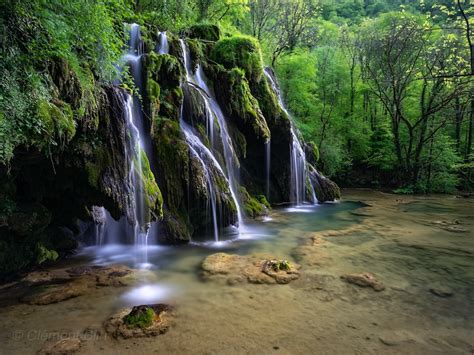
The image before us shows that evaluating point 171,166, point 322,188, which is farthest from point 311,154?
point 171,166

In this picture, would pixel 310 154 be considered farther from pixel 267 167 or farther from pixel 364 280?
pixel 364 280

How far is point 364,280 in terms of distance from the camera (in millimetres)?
6020

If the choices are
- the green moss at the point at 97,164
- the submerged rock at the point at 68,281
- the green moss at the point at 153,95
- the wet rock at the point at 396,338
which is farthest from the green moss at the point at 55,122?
the wet rock at the point at 396,338

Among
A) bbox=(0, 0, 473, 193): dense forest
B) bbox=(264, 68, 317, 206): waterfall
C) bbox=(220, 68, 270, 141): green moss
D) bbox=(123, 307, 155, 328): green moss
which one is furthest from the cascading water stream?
bbox=(123, 307, 155, 328): green moss

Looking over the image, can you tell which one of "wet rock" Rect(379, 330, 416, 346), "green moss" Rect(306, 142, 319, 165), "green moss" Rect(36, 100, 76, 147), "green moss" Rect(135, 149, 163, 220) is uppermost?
"green moss" Rect(306, 142, 319, 165)

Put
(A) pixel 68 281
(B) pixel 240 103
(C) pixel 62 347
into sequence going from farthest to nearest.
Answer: (B) pixel 240 103 < (A) pixel 68 281 < (C) pixel 62 347

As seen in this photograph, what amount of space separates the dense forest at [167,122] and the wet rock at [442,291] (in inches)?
140

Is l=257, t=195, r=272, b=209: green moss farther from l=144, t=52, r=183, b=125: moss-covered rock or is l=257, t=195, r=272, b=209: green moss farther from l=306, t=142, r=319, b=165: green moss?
l=144, t=52, r=183, b=125: moss-covered rock

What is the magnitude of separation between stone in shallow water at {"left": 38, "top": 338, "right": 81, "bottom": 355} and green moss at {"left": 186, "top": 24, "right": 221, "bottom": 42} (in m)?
13.1

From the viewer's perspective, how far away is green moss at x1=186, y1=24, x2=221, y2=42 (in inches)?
569

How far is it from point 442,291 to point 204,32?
13.1m

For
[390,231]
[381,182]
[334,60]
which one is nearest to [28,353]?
[390,231]

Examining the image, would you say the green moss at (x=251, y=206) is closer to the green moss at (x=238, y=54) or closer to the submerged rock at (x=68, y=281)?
the green moss at (x=238, y=54)

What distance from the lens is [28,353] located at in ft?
12.0
